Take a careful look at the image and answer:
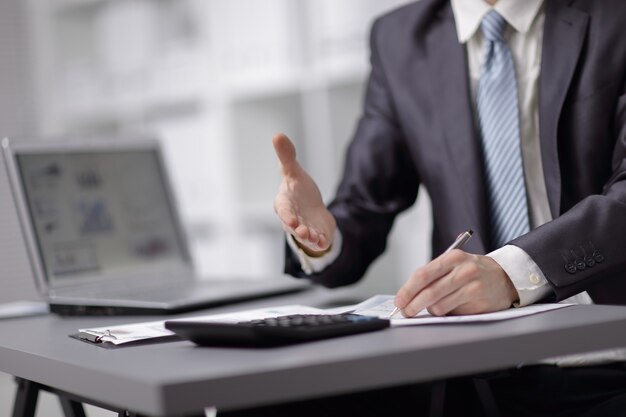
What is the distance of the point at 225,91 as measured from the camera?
3893 mm

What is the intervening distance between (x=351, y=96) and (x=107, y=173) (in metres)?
1.78

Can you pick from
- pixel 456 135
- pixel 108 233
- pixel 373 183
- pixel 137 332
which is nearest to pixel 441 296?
pixel 137 332

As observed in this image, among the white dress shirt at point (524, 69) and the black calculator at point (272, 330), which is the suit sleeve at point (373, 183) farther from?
the black calculator at point (272, 330)

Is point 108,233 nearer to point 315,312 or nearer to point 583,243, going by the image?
point 315,312

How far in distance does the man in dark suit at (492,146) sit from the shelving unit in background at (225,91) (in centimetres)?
134

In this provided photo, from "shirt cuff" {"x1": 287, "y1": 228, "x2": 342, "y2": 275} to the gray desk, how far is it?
Result: 0.55 m

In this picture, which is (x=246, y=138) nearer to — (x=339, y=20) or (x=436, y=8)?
(x=339, y=20)

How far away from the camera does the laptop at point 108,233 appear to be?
1.70m

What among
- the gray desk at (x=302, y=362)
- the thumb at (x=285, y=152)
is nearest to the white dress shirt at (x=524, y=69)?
the thumb at (x=285, y=152)

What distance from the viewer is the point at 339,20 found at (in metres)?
3.31

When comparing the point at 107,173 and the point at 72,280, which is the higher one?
the point at 107,173

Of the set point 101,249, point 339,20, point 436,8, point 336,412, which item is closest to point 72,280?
point 101,249

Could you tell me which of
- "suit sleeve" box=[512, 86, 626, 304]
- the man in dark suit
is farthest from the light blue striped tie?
"suit sleeve" box=[512, 86, 626, 304]

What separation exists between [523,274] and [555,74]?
54 cm
